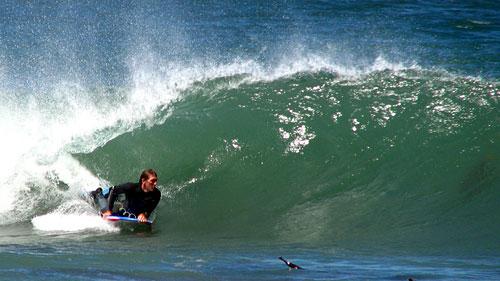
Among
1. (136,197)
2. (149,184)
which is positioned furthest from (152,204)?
(149,184)

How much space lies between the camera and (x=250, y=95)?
15070 millimetres

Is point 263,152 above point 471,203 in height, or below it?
above

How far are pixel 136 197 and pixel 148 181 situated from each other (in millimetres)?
376

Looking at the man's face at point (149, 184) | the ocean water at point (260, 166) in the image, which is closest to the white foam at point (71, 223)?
the ocean water at point (260, 166)

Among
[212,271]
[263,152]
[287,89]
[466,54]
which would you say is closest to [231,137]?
[263,152]

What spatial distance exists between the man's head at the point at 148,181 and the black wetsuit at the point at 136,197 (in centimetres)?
9

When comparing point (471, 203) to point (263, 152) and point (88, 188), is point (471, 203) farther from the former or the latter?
point (88, 188)

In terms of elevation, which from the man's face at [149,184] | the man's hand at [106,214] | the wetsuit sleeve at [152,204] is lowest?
the man's hand at [106,214]

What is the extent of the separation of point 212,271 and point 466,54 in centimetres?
1427

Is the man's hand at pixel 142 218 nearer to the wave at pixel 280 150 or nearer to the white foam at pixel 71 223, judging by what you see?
the white foam at pixel 71 223

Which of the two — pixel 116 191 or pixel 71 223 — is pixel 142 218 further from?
pixel 71 223

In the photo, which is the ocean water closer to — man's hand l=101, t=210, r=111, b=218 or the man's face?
man's hand l=101, t=210, r=111, b=218

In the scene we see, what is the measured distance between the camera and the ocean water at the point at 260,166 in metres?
9.25

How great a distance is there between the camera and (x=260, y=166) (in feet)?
43.5
